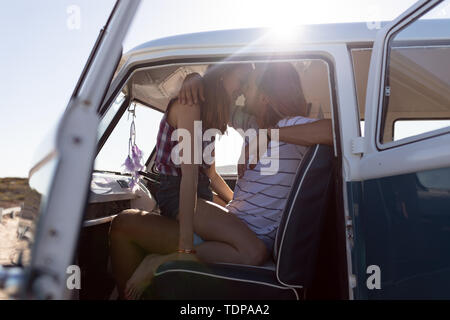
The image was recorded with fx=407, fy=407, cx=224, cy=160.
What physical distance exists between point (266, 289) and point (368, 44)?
1279 mm

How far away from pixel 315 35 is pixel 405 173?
2.72 feet

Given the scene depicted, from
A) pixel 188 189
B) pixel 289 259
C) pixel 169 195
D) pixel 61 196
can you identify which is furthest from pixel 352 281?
pixel 61 196

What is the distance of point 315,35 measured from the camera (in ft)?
6.57

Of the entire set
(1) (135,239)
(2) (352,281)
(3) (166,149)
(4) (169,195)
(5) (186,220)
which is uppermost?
(3) (166,149)

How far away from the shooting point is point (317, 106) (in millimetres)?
3295

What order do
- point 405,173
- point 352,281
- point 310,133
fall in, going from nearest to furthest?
point 405,173, point 352,281, point 310,133

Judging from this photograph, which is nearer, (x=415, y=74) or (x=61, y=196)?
(x=61, y=196)

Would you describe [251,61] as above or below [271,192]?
above

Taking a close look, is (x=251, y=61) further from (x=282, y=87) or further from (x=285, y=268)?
(x=285, y=268)

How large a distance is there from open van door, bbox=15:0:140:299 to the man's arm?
4.01 feet

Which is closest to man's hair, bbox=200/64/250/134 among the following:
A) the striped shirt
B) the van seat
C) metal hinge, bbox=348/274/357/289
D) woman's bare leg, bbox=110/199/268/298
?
the striped shirt

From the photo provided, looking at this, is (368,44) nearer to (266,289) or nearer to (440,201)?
(440,201)
